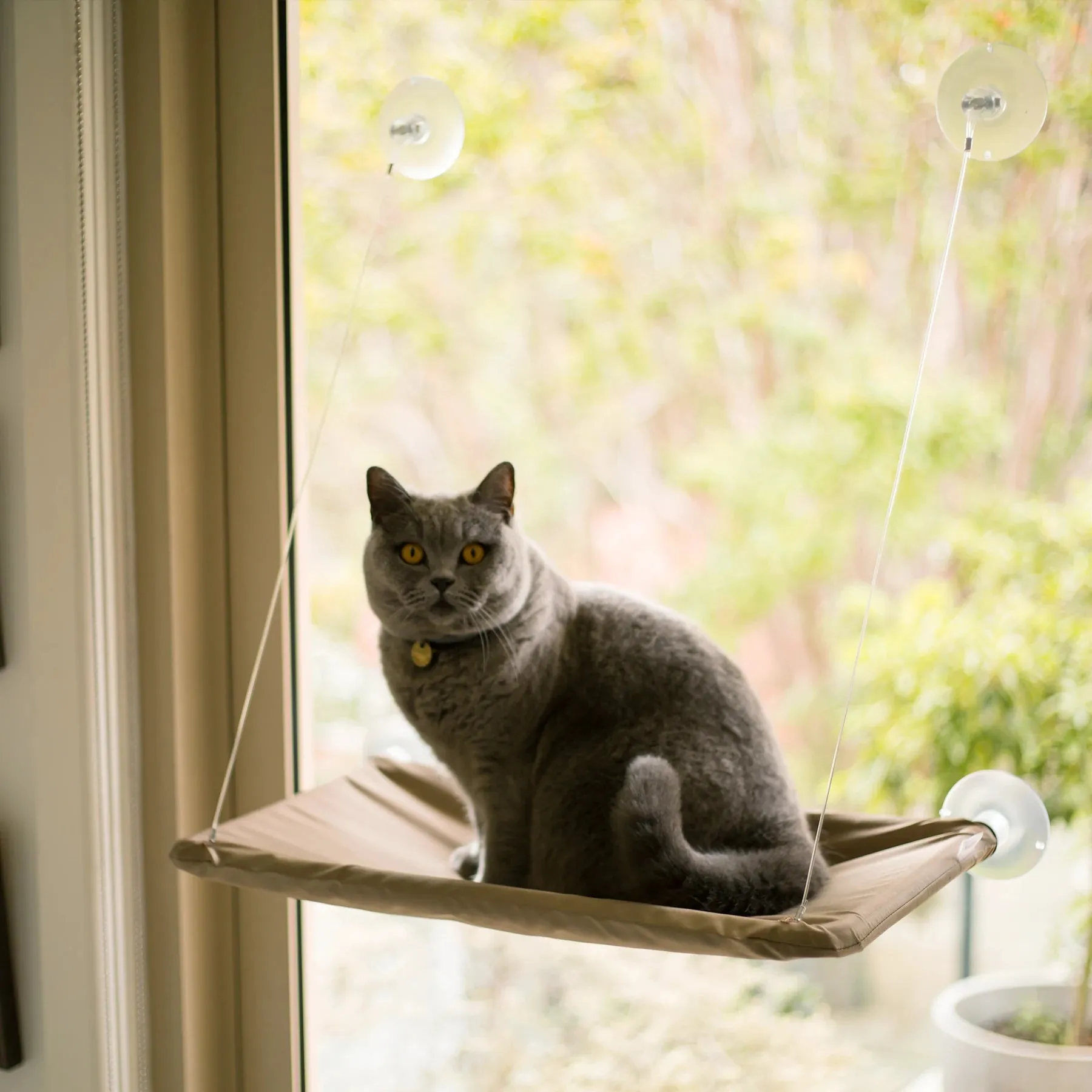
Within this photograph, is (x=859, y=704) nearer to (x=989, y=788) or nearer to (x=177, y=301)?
(x=989, y=788)

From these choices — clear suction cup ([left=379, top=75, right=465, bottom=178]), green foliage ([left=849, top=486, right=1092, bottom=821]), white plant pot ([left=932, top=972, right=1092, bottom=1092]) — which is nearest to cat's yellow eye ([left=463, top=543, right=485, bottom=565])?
clear suction cup ([left=379, top=75, right=465, bottom=178])

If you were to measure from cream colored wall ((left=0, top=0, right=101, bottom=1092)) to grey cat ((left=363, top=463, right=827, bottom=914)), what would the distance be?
492mm

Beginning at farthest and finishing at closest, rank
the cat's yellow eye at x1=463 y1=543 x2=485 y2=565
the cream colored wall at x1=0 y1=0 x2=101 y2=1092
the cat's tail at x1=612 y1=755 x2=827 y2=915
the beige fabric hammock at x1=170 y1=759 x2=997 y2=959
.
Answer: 1. the cream colored wall at x1=0 y1=0 x2=101 y2=1092
2. the cat's yellow eye at x1=463 y1=543 x2=485 y2=565
3. the cat's tail at x1=612 y1=755 x2=827 y2=915
4. the beige fabric hammock at x1=170 y1=759 x2=997 y2=959

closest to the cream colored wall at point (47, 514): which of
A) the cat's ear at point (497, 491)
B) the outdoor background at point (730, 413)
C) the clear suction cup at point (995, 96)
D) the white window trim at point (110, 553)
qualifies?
the white window trim at point (110, 553)

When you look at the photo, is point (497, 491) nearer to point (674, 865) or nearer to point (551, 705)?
point (551, 705)

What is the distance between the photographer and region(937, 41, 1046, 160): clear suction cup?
932mm

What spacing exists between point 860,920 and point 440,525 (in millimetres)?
516

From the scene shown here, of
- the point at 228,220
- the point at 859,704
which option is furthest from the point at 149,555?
the point at 859,704

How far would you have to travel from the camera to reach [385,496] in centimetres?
105

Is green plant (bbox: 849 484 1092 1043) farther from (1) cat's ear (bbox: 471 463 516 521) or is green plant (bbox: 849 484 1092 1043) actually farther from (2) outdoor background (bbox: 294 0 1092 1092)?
(1) cat's ear (bbox: 471 463 516 521)

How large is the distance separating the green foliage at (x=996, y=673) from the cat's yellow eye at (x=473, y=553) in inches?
39.3

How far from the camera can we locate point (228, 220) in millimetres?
1387

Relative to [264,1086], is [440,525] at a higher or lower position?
higher

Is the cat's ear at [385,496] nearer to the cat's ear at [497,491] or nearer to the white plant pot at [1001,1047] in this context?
the cat's ear at [497,491]
